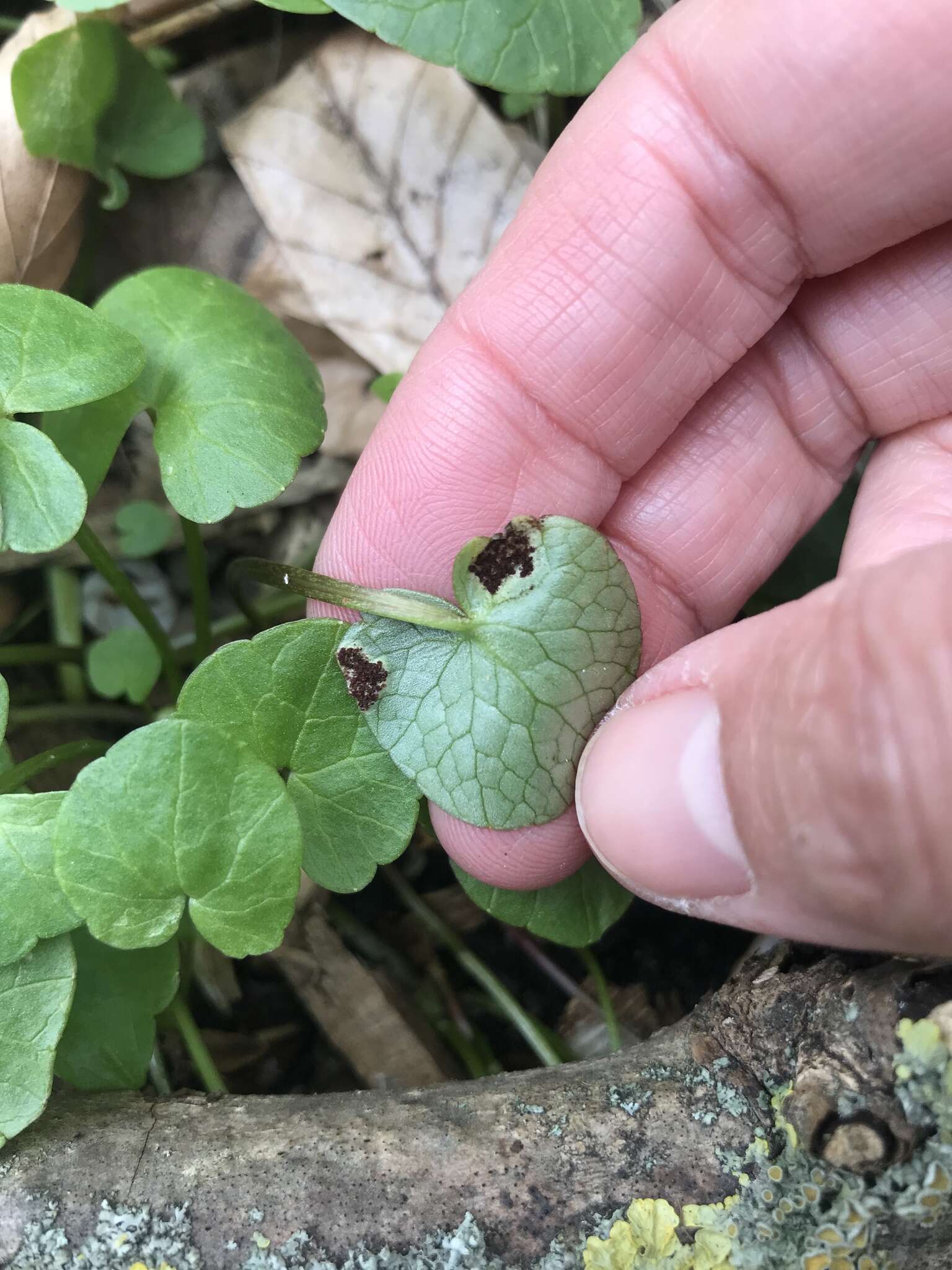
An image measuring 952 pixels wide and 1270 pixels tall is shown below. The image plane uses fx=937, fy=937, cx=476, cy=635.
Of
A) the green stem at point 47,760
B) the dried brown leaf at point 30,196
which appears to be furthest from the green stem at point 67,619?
the dried brown leaf at point 30,196

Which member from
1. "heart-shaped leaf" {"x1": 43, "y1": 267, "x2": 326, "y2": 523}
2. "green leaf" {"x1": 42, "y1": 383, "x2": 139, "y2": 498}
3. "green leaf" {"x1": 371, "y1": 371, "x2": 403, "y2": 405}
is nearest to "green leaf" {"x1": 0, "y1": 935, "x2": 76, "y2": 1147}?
"heart-shaped leaf" {"x1": 43, "y1": 267, "x2": 326, "y2": 523}

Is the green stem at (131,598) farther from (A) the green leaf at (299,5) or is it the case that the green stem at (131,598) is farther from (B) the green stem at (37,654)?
(A) the green leaf at (299,5)

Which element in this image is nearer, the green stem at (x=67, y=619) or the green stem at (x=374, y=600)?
the green stem at (x=374, y=600)

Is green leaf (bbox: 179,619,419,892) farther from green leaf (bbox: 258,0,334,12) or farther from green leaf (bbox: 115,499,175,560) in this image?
green leaf (bbox: 258,0,334,12)

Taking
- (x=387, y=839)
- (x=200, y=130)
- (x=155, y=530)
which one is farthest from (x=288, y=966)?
(x=200, y=130)

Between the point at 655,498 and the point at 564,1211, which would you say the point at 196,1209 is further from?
the point at 655,498

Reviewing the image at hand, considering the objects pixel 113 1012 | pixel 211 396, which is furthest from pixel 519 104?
pixel 113 1012

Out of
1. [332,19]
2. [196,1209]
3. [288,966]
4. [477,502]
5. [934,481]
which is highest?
[332,19]
